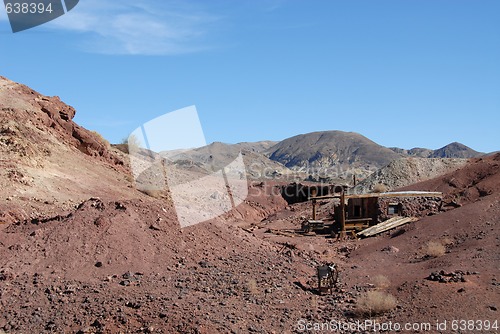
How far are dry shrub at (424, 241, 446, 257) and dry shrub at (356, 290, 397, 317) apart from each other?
4745 millimetres

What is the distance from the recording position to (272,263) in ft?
42.7

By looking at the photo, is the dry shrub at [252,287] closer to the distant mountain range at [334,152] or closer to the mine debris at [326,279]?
the mine debris at [326,279]

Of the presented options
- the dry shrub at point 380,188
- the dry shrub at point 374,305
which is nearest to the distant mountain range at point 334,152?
the dry shrub at point 380,188

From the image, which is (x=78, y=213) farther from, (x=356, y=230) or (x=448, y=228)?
(x=356, y=230)

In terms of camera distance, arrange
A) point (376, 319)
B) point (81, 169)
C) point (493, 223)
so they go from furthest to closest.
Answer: point (81, 169), point (493, 223), point (376, 319)

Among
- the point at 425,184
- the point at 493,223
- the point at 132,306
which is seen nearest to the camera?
the point at 132,306

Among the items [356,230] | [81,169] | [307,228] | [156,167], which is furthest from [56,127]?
[356,230]

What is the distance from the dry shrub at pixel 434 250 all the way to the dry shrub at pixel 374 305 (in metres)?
4.74

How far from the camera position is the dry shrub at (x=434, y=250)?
573 inches

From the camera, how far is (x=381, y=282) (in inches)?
481

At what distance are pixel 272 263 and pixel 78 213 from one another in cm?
494

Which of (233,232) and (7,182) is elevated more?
(7,182)

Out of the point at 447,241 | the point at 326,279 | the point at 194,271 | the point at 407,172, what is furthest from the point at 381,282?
the point at 407,172

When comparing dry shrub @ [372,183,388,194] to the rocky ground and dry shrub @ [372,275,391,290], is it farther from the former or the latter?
dry shrub @ [372,275,391,290]
